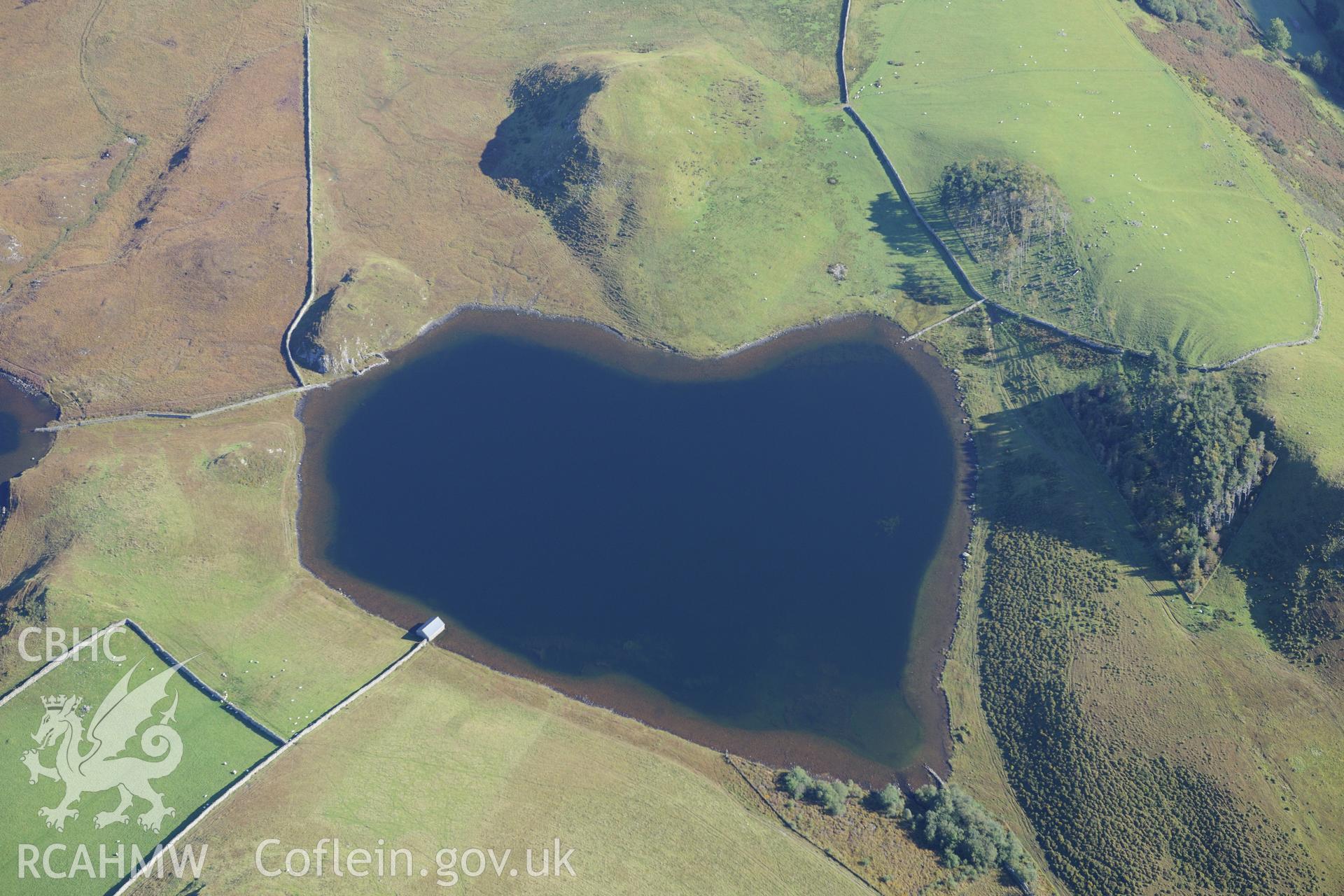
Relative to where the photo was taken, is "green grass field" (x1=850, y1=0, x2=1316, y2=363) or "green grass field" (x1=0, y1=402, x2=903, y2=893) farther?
"green grass field" (x1=850, y1=0, x2=1316, y2=363)

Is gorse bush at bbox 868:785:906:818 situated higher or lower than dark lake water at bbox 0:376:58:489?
higher

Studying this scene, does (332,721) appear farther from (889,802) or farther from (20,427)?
(20,427)

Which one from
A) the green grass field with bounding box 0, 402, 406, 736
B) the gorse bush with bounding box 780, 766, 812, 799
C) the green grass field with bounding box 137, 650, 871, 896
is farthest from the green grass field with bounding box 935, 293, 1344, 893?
the green grass field with bounding box 0, 402, 406, 736

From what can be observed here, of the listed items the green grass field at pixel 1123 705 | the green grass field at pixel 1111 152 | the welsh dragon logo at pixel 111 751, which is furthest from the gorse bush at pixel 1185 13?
the welsh dragon logo at pixel 111 751

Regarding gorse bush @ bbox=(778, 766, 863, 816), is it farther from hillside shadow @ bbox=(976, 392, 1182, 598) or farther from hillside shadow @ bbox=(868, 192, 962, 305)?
hillside shadow @ bbox=(868, 192, 962, 305)

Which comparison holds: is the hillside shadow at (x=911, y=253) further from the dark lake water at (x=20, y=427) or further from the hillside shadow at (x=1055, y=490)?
the dark lake water at (x=20, y=427)

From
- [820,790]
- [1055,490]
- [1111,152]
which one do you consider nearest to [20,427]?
[820,790]
